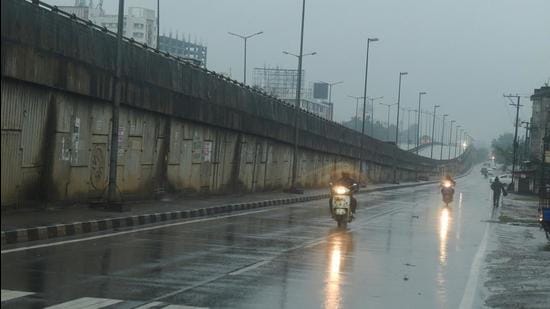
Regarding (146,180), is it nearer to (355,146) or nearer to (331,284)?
(331,284)

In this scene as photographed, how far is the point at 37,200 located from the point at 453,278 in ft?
34.9

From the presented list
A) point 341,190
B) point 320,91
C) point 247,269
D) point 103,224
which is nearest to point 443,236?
point 341,190

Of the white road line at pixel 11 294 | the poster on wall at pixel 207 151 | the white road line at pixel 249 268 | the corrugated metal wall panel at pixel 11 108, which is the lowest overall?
the white road line at pixel 249 268

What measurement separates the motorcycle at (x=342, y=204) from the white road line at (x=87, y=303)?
12682mm

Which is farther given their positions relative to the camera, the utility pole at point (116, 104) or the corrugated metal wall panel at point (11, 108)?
the utility pole at point (116, 104)

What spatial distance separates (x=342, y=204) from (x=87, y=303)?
1305 centimetres

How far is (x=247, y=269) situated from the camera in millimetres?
11125

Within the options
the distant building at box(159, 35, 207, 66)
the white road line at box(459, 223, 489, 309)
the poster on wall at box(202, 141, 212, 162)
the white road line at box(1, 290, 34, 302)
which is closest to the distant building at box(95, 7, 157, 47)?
the distant building at box(159, 35, 207, 66)

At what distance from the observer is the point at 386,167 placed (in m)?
82.6

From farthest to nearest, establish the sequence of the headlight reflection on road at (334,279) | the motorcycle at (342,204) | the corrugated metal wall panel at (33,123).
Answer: the motorcycle at (342,204) → the corrugated metal wall panel at (33,123) → the headlight reflection on road at (334,279)

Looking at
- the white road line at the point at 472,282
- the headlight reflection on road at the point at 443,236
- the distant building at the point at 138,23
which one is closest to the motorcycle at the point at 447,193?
the headlight reflection on road at the point at 443,236

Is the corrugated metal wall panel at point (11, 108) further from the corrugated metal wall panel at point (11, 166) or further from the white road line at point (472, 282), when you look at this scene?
the white road line at point (472, 282)

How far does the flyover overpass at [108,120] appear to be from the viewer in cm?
1653

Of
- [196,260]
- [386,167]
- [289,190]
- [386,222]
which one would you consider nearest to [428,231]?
[386,222]
